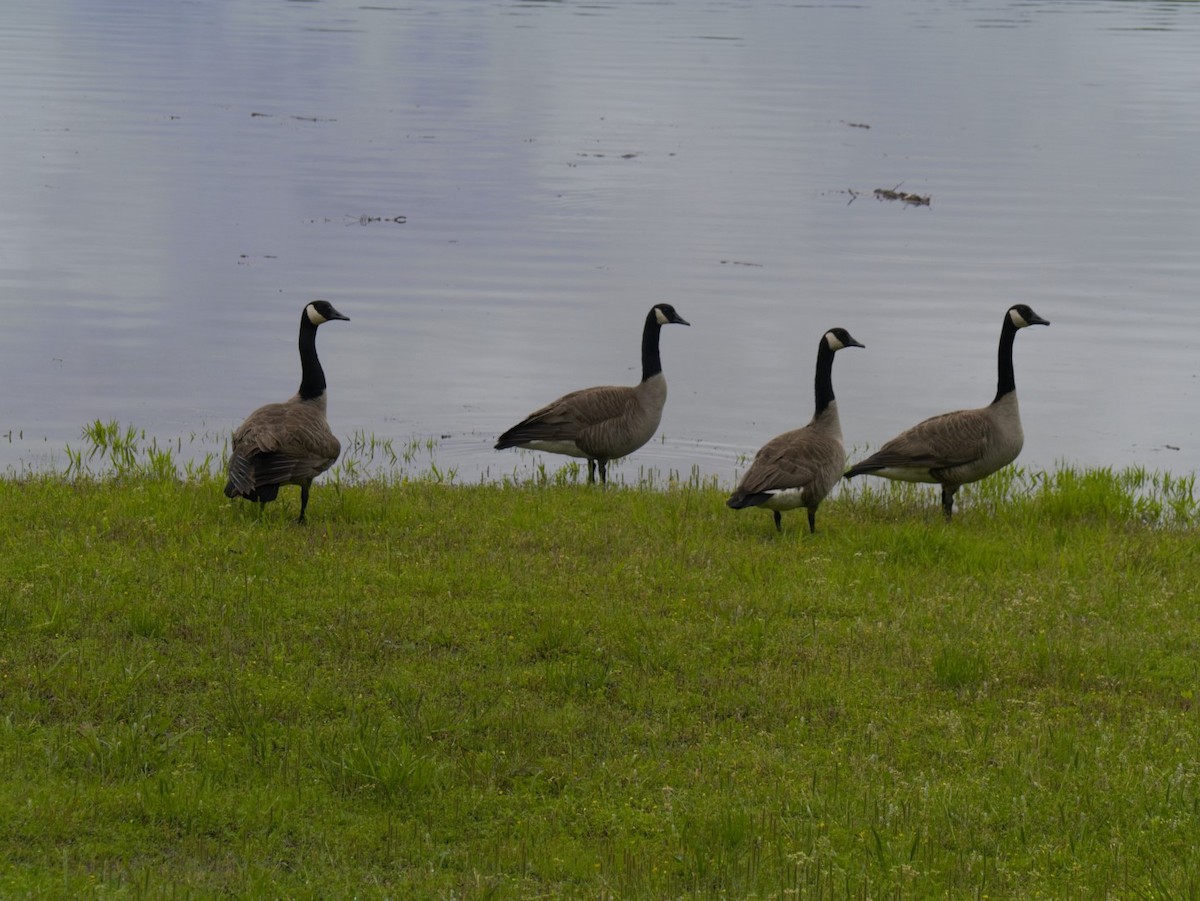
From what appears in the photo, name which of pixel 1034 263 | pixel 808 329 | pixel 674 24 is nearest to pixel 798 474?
pixel 808 329

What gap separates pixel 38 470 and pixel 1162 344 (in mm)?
15108

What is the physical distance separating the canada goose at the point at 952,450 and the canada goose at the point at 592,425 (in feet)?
8.60

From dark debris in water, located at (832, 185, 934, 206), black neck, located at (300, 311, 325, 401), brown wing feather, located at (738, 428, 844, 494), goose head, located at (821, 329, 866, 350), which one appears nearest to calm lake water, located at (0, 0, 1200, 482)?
dark debris in water, located at (832, 185, 934, 206)

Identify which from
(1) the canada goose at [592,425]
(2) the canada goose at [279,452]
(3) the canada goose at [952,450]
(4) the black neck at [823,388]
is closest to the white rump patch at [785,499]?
(3) the canada goose at [952,450]

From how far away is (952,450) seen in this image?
13.1 metres

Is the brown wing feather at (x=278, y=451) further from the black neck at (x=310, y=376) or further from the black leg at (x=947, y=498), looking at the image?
the black leg at (x=947, y=498)

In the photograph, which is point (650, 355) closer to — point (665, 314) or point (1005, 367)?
point (665, 314)

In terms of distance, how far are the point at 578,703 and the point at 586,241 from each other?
20649 mm

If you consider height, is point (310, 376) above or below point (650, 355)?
below

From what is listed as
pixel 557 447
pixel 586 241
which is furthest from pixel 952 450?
pixel 586 241

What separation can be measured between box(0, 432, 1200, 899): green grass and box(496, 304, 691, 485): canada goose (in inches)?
91.3

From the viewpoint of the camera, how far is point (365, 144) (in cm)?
3819

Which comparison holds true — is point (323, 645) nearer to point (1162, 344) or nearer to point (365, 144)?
point (1162, 344)

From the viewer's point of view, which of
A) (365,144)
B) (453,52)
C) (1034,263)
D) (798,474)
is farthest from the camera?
(453,52)
